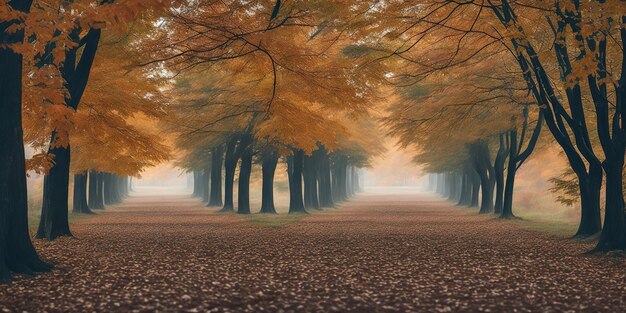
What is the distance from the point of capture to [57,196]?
21.2 meters

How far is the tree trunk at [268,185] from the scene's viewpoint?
131 ft

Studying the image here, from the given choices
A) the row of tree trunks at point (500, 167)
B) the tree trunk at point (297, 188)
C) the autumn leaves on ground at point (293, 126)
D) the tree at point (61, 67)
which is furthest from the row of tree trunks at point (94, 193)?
the row of tree trunks at point (500, 167)

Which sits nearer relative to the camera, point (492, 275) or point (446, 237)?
point (492, 275)

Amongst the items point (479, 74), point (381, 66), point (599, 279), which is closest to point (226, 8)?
point (381, 66)

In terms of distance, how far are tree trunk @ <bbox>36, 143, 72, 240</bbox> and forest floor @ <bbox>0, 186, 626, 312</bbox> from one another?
77 centimetres

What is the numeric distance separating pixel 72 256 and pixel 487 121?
21582 mm

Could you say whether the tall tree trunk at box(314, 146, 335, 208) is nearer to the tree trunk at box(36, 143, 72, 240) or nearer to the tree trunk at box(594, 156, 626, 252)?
the tree trunk at box(36, 143, 72, 240)

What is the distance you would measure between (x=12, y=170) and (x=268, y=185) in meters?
28.4

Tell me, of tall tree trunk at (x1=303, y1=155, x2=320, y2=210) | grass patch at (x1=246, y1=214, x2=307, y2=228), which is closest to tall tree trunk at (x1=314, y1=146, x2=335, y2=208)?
tall tree trunk at (x1=303, y1=155, x2=320, y2=210)

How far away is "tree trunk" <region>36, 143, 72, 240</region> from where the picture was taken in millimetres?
20906

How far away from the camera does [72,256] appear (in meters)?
15.8

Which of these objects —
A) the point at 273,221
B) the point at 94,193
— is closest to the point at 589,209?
the point at 273,221

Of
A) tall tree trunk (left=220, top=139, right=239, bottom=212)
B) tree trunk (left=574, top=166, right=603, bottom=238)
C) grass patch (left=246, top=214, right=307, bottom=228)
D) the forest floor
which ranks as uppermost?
tall tree trunk (left=220, top=139, right=239, bottom=212)

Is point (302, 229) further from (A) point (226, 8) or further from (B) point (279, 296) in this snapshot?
(B) point (279, 296)
